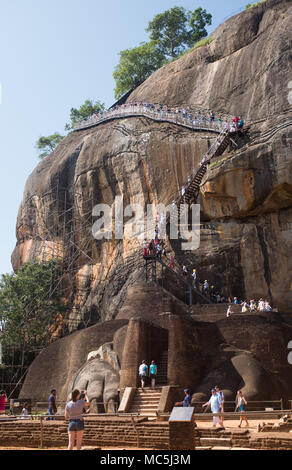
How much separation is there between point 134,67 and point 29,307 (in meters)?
27.2

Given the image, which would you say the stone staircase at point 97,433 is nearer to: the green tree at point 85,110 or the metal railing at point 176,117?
the metal railing at point 176,117

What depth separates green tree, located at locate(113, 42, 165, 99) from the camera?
52469 mm

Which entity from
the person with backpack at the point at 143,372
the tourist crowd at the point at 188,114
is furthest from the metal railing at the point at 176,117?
the person with backpack at the point at 143,372

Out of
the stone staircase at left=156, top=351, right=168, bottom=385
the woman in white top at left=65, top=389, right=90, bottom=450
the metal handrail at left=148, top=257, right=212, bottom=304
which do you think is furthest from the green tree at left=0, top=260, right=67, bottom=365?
the woman in white top at left=65, top=389, right=90, bottom=450

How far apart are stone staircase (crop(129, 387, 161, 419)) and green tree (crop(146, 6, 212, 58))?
42.5 m

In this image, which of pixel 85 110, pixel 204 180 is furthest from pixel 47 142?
pixel 204 180

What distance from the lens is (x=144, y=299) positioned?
24547mm

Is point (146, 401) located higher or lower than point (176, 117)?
lower

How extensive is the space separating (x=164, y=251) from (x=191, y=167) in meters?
5.39

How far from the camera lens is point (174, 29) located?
184ft

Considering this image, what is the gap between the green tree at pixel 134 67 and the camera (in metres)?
52.5

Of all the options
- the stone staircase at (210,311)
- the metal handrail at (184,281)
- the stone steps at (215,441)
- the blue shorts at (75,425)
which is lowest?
the stone steps at (215,441)

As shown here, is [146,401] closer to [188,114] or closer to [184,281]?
[184,281]

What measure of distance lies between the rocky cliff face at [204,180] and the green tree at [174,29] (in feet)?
54.8
